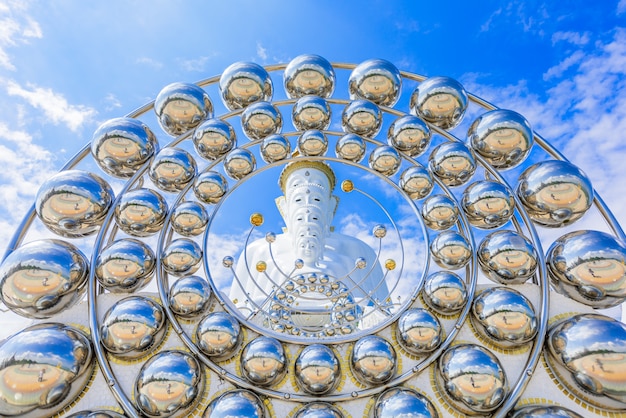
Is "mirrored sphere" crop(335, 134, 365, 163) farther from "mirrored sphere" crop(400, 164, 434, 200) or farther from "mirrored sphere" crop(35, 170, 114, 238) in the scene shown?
"mirrored sphere" crop(35, 170, 114, 238)

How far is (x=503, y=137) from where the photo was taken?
223 centimetres

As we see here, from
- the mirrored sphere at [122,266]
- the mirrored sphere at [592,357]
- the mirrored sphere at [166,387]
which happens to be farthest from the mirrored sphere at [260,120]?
the mirrored sphere at [592,357]

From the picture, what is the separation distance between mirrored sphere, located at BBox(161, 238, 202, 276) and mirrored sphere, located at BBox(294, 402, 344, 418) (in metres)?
0.93

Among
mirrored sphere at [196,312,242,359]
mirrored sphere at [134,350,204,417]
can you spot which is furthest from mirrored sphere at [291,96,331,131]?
mirrored sphere at [134,350,204,417]

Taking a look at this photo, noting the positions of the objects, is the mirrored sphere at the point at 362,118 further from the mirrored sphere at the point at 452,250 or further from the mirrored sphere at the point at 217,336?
the mirrored sphere at the point at 217,336

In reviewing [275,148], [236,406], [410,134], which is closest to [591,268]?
[410,134]

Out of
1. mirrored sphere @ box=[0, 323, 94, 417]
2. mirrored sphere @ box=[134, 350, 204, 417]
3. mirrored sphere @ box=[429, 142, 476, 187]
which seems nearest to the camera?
mirrored sphere @ box=[0, 323, 94, 417]

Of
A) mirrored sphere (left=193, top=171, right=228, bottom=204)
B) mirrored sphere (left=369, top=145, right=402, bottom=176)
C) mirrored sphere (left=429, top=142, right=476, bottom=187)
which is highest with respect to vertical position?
mirrored sphere (left=369, top=145, right=402, bottom=176)

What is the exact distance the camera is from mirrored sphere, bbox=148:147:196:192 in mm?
2262

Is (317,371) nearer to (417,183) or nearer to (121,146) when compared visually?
(417,183)

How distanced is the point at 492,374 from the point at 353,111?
1.66 m

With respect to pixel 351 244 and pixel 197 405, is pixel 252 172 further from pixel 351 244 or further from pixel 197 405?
pixel 351 244

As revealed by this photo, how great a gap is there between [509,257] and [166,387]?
171 cm

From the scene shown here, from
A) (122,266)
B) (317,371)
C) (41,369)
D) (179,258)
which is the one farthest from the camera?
(179,258)
